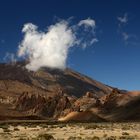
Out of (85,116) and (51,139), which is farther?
(85,116)

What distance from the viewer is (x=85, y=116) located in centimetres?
19500

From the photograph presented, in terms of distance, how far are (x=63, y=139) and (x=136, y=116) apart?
165 meters

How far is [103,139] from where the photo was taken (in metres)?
37.0

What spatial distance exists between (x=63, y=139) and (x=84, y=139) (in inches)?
77.9

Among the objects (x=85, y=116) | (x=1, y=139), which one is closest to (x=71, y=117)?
(x=85, y=116)

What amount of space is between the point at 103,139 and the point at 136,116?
164891 mm

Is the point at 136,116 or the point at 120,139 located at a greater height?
the point at 136,116

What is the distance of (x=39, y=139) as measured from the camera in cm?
3616

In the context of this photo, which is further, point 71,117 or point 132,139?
point 71,117

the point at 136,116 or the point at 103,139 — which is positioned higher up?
the point at 136,116

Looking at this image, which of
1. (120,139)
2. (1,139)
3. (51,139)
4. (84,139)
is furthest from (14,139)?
(120,139)

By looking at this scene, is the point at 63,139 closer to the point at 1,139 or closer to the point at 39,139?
the point at 39,139

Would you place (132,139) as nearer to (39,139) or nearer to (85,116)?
(39,139)

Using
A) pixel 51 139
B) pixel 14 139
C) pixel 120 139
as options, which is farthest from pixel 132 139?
pixel 14 139
